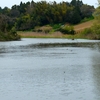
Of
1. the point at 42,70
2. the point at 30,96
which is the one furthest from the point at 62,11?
the point at 30,96

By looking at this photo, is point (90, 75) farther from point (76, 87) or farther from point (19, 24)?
point (19, 24)

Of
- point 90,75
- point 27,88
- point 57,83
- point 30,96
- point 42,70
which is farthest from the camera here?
point 42,70

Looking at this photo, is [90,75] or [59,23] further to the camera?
[59,23]

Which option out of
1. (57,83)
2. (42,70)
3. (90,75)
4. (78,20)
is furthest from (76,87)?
(78,20)

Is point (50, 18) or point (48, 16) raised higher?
point (48, 16)

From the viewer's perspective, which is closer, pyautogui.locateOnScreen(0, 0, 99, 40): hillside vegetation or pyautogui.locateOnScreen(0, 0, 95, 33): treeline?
pyautogui.locateOnScreen(0, 0, 99, 40): hillside vegetation

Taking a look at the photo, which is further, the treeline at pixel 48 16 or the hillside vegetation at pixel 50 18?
the treeline at pixel 48 16

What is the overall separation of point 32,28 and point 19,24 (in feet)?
14.8

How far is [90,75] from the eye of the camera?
19.1 m

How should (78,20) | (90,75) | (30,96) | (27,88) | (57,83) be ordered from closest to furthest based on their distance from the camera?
(30,96) → (27,88) → (57,83) → (90,75) → (78,20)

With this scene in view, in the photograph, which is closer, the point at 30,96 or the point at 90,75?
the point at 30,96

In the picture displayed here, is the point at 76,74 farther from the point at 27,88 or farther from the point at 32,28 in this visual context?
the point at 32,28

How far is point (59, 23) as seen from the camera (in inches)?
4973

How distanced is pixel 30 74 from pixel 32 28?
102 m
